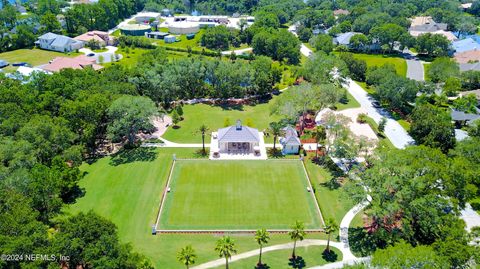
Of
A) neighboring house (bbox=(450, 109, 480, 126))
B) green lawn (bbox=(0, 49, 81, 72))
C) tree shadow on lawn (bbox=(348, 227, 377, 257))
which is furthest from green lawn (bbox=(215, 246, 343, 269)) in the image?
green lawn (bbox=(0, 49, 81, 72))

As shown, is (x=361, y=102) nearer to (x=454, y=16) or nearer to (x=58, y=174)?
(x=58, y=174)

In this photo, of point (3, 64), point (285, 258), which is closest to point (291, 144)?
point (285, 258)

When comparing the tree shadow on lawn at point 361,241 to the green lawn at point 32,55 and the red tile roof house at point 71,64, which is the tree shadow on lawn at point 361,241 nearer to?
the red tile roof house at point 71,64

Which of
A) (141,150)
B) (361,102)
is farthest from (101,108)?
(361,102)

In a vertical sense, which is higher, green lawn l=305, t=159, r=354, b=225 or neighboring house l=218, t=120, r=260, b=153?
neighboring house l=218, t=120, r=260, b=153

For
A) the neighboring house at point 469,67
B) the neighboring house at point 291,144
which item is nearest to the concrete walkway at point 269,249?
the neighboring house at point 291,144

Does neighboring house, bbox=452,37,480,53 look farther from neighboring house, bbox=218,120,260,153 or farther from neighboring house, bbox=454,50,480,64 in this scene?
neighboring house, bbox=218,120,260,153
